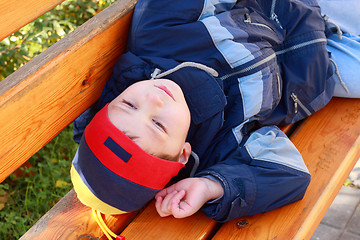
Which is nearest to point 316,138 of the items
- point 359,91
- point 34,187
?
point 359,91

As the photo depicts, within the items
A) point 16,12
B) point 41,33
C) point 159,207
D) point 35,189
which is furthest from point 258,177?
point 41,33

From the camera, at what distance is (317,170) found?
2078 mm

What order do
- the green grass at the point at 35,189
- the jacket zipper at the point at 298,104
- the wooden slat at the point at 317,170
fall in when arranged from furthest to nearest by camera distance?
the green grass at the point at 35,189 → the jacket zipper at the point at 298,104 → the wooden slat at the point at 317,170

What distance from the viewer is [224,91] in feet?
7.01

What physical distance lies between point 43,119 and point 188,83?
0.59 meters

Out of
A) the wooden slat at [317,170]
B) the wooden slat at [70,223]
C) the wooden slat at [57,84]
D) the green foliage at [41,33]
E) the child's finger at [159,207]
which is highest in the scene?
the wooden slat at [57,84]

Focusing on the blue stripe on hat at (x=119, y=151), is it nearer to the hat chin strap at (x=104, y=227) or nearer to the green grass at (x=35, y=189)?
the hat chin strap at (x=104, y=227)

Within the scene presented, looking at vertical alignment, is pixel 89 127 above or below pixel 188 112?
above

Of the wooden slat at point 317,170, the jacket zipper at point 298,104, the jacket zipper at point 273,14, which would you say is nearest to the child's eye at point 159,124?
the wooden slat at point 317,170

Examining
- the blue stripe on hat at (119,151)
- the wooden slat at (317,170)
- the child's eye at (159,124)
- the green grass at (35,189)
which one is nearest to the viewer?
the blue stripe on hat at (119,151)

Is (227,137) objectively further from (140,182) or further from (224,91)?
(140,182)

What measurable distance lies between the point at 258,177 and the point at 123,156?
1.80ft

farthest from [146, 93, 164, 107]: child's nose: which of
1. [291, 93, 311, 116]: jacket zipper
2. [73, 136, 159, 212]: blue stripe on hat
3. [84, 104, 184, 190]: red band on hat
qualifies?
[291, 93, 311, 116]: jacket zipper

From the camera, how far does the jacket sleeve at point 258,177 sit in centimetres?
179
